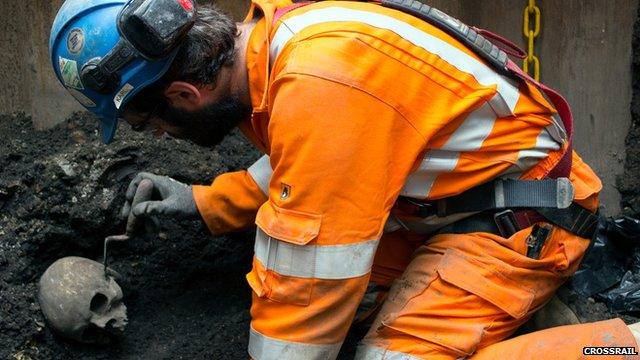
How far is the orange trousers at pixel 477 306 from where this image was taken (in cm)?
269

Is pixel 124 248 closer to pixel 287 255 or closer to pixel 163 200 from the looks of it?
pixel 163 200

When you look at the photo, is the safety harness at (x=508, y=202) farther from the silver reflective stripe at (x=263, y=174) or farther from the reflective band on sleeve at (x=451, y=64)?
the silver reflective stripe at (x=263, y=174)

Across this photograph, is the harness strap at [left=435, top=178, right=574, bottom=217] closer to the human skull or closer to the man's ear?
the man's ear

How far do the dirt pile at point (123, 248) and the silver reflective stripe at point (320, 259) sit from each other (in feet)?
3.53

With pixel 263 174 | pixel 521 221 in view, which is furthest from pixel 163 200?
pixel 521 221

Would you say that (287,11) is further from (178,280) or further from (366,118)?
(178,280)

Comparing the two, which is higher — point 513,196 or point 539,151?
point 539,151

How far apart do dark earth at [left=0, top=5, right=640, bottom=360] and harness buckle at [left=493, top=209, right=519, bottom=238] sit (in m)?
0.66

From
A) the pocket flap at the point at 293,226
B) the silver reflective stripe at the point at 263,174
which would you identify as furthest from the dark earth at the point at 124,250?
the pocket flap at the point at 293,226

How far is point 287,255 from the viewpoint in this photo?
2445 mm

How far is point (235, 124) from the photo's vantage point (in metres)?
2.89

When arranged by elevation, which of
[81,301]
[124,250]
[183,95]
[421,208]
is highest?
[183,95]

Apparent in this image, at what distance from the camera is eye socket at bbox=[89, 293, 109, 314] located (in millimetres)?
3270

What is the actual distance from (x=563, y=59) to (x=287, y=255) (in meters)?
2.30
